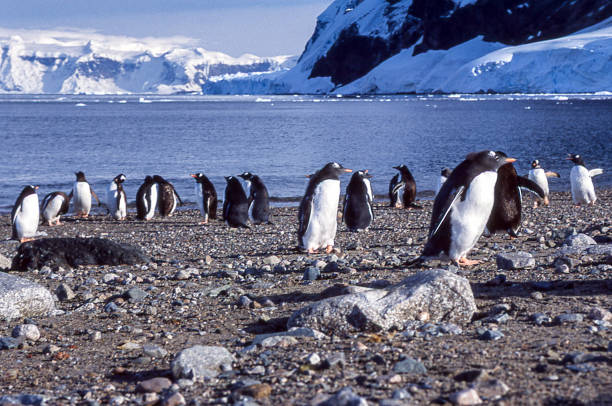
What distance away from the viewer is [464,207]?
20.4 feet

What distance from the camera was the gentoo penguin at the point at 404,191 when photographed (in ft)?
48.8

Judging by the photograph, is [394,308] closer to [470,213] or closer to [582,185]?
[470,213]

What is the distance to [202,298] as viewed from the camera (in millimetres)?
5488

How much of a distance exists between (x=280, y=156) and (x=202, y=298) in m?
25.7

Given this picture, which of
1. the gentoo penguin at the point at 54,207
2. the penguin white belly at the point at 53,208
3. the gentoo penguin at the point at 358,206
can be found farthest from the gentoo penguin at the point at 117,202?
the gentoo penguin at the point at 358,206

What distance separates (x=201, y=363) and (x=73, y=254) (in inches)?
184

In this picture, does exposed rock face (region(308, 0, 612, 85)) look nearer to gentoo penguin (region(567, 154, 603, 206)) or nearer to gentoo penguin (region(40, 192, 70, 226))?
gentoo penguin (region(567, 154, 603, 206))

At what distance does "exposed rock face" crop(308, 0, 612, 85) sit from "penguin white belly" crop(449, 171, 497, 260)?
13744 centimetres

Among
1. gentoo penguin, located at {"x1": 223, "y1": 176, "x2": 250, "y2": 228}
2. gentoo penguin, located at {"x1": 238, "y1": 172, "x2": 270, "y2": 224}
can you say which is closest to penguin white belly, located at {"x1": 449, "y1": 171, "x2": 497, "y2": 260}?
gentoo penguin, located at {"x1": 223, "y1": 176, "x2": 250, "y2": 228}

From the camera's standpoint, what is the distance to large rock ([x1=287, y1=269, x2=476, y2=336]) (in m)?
4.07

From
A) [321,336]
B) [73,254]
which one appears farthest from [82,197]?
[321,336]

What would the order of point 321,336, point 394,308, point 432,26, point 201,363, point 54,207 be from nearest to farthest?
point 201,363 → point 321,336 → point 394,308 → point 54,207 → point 432,26

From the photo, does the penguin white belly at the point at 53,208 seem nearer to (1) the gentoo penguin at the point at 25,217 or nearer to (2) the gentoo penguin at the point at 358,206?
(1) the gentoo penguin at the point at 25,217

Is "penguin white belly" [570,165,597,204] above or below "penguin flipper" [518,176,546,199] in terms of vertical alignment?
below
